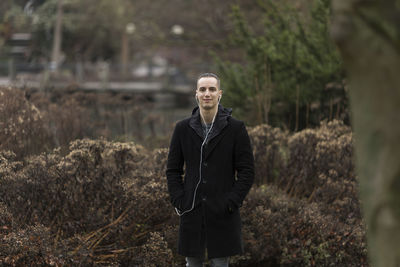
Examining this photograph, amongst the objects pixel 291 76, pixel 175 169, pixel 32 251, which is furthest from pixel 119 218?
pixel 291 76

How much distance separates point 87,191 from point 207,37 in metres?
16.5

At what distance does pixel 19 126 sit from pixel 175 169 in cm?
276

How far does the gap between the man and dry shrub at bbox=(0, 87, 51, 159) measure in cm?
262

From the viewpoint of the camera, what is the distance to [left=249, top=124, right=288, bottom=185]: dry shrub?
661cm

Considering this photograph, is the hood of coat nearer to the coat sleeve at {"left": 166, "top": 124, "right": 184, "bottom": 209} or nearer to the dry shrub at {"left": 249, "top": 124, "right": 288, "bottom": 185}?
the coat sleeve at {"left": 166, "top": 124, "right": 184, "bottom": 209}

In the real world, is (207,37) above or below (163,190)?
above

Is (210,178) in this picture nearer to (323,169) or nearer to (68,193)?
(68,193)

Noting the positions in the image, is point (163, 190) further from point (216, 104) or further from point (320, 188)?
point (320, 188)

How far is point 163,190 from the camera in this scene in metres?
4.89

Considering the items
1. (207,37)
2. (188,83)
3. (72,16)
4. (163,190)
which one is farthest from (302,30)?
(72,16)

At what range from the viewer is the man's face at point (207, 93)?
3693 millimetres

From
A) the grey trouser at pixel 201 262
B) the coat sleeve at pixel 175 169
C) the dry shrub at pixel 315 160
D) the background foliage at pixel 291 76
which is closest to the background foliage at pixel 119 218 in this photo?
the dry shrub at pixel 315 160

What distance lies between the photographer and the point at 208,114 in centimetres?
378

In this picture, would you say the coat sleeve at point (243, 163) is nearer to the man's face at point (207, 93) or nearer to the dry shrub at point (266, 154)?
the man's face at point (207, 93)
